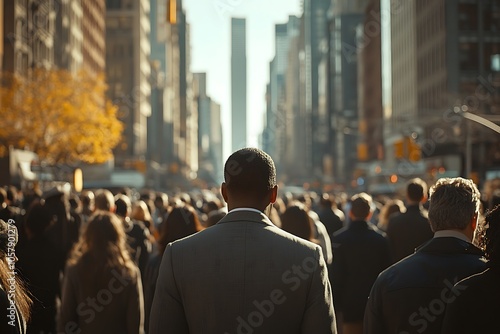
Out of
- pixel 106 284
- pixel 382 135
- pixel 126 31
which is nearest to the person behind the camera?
pixel 106 284

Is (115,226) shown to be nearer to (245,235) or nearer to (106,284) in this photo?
(106,284)

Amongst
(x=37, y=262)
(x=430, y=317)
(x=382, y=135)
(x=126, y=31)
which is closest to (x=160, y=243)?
(x=37, y=262)

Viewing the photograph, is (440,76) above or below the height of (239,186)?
above

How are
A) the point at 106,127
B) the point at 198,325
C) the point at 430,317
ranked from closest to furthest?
the point at 198,325 → the point at 430,317 → the point at 106,127

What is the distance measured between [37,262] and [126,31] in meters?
143

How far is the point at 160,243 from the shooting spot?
930 centimetres

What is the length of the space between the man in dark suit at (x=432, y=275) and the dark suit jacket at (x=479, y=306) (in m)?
0.94

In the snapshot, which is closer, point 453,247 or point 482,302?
point 482,302

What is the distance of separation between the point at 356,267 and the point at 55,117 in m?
56.1

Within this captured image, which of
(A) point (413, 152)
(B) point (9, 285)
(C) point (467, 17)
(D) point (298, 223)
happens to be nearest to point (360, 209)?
(D) point (298, 223)

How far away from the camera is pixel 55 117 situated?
2522 inches

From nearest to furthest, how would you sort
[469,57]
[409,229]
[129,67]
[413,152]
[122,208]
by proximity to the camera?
[409,229]
[122,208]
[413,152]
[469,57]
[129,67]

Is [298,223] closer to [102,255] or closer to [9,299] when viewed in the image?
[102,255]

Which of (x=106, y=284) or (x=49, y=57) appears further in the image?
(x=49, y=57)
